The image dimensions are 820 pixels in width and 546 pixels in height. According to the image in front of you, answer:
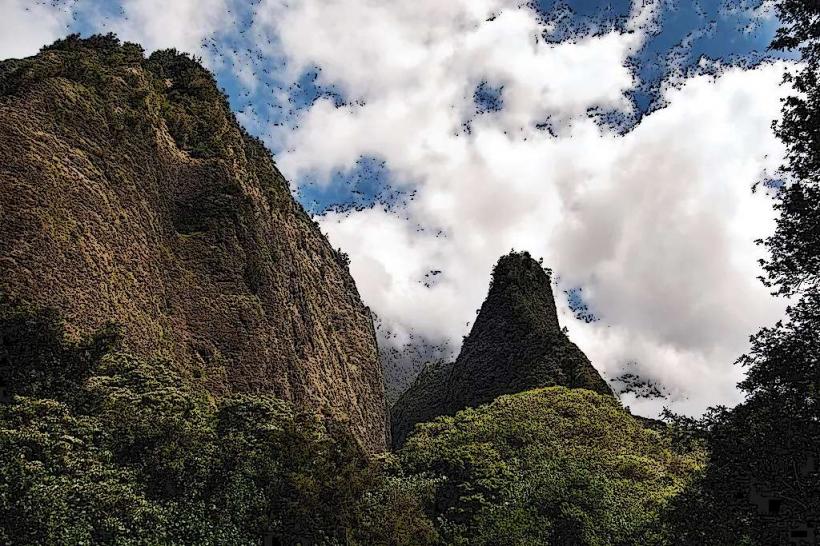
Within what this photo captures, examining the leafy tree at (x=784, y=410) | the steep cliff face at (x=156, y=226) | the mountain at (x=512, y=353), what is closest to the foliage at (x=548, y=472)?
the leafy tree at (x=784, y=410)

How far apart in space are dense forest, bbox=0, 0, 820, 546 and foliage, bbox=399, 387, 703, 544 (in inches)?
4.5

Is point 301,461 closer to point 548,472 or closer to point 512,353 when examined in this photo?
point 548,472

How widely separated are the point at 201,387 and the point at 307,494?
10184 millimetres

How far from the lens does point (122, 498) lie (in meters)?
10.6

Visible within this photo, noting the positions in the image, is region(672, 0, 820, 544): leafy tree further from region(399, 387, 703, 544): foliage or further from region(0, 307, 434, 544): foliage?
region(0, 307, 434, 544): foliage

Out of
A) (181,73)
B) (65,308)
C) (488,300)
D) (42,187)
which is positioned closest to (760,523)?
(65,308)

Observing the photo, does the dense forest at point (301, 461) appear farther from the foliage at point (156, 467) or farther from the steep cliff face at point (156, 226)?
the steep cliff face at point (156, 226)

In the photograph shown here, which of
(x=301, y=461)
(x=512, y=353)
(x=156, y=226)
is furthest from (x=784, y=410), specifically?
(x=512, y=353)

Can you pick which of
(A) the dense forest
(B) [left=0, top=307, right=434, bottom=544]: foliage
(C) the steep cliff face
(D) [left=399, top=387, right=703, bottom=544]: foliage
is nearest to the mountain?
(D) [left=399, top=387, right=703, bottom=544]: foliage

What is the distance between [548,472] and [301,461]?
11.4 meters

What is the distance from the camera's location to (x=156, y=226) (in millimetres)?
25281

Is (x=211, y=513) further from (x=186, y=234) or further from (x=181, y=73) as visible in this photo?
(x=181, y=73)

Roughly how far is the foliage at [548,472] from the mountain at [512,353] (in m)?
14.0

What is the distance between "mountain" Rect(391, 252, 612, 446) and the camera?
5175cm
